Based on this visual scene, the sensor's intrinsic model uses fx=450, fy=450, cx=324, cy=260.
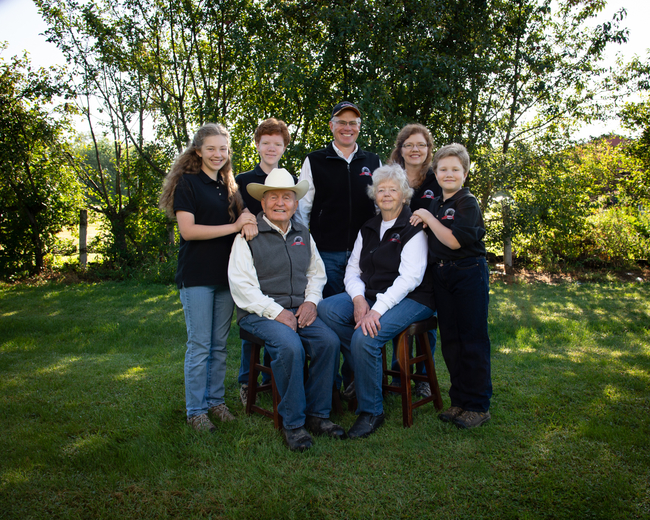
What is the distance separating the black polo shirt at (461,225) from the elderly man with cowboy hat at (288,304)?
900mm

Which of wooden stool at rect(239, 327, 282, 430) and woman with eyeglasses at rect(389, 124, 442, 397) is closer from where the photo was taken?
wooden stool at rect(239, 327, 282, 430)

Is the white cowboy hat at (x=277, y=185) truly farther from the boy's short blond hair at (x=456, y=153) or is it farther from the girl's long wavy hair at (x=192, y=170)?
the boy's short blond hair at (x=456, y=153)

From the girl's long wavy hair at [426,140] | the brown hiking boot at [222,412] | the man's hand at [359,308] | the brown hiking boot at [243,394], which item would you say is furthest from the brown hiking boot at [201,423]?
the girl's long wavy hair at [426,140]

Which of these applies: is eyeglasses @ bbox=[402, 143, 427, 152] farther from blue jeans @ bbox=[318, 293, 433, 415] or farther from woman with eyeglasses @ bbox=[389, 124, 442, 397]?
blue jeans @ bbox=[318, 293, 433, 415]

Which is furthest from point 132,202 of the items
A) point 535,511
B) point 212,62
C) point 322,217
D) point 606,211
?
point 606,211

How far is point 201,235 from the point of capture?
3064mm

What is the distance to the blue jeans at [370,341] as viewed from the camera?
9.89ft

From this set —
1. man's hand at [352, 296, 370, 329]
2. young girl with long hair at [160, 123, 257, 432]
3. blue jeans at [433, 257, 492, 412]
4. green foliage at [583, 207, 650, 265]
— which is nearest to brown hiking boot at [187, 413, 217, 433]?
young girl with long hair at [160, 123, 257, 432]

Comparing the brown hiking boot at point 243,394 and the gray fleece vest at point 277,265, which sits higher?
the gray fleece vest at point 277,265

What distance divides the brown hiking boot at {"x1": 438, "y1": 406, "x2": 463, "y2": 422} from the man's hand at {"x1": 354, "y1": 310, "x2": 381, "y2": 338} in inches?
31.5

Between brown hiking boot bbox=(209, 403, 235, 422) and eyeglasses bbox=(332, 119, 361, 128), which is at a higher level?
eyeglasses bbox=(332, 119, 361, 128)

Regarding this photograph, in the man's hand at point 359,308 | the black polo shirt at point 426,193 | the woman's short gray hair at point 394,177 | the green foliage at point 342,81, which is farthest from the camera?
the green foliage at point 342,81

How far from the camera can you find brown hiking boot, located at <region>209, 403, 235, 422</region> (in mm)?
3232

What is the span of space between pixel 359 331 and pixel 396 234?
30.1 inches
